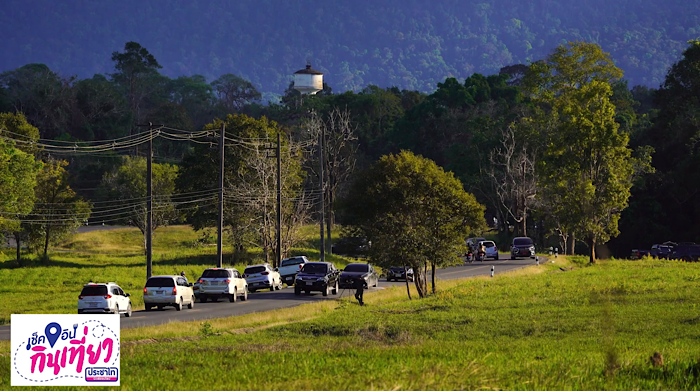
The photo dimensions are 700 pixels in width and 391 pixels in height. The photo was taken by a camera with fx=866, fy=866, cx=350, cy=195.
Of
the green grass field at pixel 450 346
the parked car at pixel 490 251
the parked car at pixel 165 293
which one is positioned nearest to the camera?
the green grass field at pixel 450 346

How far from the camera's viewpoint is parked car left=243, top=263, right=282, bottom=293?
48875 millimetres

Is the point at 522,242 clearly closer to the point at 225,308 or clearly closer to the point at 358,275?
the point at 358,275

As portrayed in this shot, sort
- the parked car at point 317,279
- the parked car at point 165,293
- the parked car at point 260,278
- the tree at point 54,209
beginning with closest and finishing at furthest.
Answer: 1. the parked car at point 165,293
2. the parked car at point 317,279
3. the parked car at point 260,278
4. the tree at point 54,209

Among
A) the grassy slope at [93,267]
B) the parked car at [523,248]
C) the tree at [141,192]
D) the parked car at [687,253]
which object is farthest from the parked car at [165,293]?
the parked car at [687,253]

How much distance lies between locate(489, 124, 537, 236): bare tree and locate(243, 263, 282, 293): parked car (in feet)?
118

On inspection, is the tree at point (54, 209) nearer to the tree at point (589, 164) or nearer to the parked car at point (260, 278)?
the parked car at point (260, 278)

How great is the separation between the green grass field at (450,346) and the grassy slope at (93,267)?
1609cm

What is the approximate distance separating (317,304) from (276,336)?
13.2 metres

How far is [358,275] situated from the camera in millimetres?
45656

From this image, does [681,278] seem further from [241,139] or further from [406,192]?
[241,139]

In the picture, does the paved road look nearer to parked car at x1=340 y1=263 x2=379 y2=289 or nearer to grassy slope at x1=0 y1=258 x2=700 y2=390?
parked car at x1=340 y1=263 x2=379 y2=289

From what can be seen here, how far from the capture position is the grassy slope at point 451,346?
42.2ft

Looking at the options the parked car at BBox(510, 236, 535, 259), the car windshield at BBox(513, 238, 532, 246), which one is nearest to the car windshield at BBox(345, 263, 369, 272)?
the parked car at BBox(510, 236, 535, 259)

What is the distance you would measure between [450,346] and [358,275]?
90.0 feet
